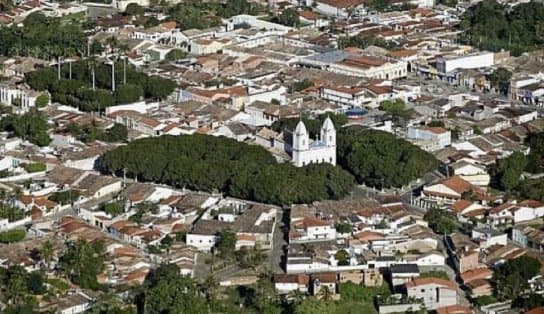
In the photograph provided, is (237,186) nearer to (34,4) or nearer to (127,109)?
(127,109)

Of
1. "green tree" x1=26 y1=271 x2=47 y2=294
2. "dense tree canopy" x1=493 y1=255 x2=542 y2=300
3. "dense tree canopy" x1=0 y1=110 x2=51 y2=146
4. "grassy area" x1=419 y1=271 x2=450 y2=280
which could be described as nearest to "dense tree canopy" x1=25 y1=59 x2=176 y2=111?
"dense tree canopy" x1=0 y1=110 x2=51 y2=146

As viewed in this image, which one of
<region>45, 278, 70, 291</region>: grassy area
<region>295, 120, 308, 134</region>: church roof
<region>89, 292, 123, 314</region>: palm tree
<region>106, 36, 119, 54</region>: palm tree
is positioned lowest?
<region>106, 36, 119, 54</region>: palm tree

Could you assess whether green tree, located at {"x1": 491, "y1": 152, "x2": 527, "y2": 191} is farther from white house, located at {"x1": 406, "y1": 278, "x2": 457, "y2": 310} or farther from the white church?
white house, located at {"x1": 406, "y1": 278, "x2": 457, "y2": 310}

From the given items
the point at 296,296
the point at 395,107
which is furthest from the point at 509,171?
the point at 296,296

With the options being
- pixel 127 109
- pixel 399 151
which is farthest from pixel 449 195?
pixel 127 109

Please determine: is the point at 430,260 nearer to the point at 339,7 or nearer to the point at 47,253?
the point at 47,253

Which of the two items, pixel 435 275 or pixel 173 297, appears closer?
pixel 173 297

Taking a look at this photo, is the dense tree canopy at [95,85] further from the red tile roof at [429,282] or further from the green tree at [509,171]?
the red tile roof at [429,282]
